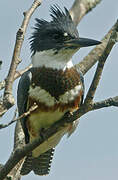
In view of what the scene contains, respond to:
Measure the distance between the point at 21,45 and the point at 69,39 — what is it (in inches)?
47.1

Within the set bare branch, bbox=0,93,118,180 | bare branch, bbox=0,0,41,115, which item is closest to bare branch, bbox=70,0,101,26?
bare branch, bbox=0,0,41,115

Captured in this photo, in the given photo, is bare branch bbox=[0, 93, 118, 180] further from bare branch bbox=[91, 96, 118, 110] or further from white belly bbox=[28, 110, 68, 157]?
white belly bbox=[28, 110, 68, 157]

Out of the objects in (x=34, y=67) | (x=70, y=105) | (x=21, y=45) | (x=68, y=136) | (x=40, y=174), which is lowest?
(x=40, y=174)

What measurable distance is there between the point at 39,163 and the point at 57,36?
1933 mm

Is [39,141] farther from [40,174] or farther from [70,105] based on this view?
[40,174]

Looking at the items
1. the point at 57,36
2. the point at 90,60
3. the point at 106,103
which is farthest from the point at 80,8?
the point at 106,103

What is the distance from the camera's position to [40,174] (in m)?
6.89

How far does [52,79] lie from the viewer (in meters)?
5.97

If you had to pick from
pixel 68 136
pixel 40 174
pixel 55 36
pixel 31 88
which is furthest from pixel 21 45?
pixel 40 174

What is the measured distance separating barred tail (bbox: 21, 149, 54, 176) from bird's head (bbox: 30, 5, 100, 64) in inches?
60.8

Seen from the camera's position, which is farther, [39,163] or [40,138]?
[39,163]

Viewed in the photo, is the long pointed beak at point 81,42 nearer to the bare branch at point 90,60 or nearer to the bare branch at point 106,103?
the bare branch at point 90,60

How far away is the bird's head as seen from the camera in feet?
19.3

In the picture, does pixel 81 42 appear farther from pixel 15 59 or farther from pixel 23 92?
pixel 15 59
